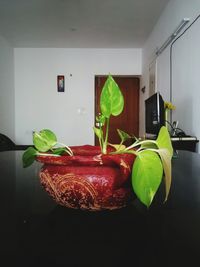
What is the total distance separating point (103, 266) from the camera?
0.89ft

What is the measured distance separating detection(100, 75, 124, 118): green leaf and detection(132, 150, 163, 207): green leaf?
0.13 meters

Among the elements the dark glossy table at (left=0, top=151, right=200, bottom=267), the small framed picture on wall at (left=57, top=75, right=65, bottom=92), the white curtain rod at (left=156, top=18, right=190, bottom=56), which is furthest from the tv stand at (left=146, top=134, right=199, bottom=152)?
the small framed picture on wall at (left=57, top=75, right=65, bottom=92)

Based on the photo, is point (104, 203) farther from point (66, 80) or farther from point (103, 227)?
point (66, 80)

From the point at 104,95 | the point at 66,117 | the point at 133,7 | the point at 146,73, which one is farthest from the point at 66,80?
the point at 104,95

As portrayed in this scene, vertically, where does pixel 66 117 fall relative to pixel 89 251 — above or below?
above

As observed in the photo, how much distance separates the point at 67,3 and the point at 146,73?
84.2 inches

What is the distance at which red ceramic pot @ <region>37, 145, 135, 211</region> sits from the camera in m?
0.40

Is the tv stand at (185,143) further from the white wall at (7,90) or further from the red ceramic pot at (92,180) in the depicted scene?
the white wall at (7,90)

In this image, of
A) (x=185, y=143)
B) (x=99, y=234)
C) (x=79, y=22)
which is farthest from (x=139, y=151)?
(x=79, y=22)

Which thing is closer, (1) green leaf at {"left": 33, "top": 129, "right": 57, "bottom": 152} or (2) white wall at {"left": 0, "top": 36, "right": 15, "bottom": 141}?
(1) green leaf at {"left": 33, "top": 129, "right": 57, "bottom": 152}

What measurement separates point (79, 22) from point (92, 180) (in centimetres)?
378

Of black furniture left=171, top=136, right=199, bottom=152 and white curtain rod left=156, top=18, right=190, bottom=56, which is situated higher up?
white curtain rod left=156, top=18, right=190, bottom=56

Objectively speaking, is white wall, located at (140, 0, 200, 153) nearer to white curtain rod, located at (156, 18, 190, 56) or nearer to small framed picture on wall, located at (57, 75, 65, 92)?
white curtain rod, located at (156, 18, 190, 56)

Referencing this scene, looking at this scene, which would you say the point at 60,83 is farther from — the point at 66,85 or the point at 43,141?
the point at 43,141
